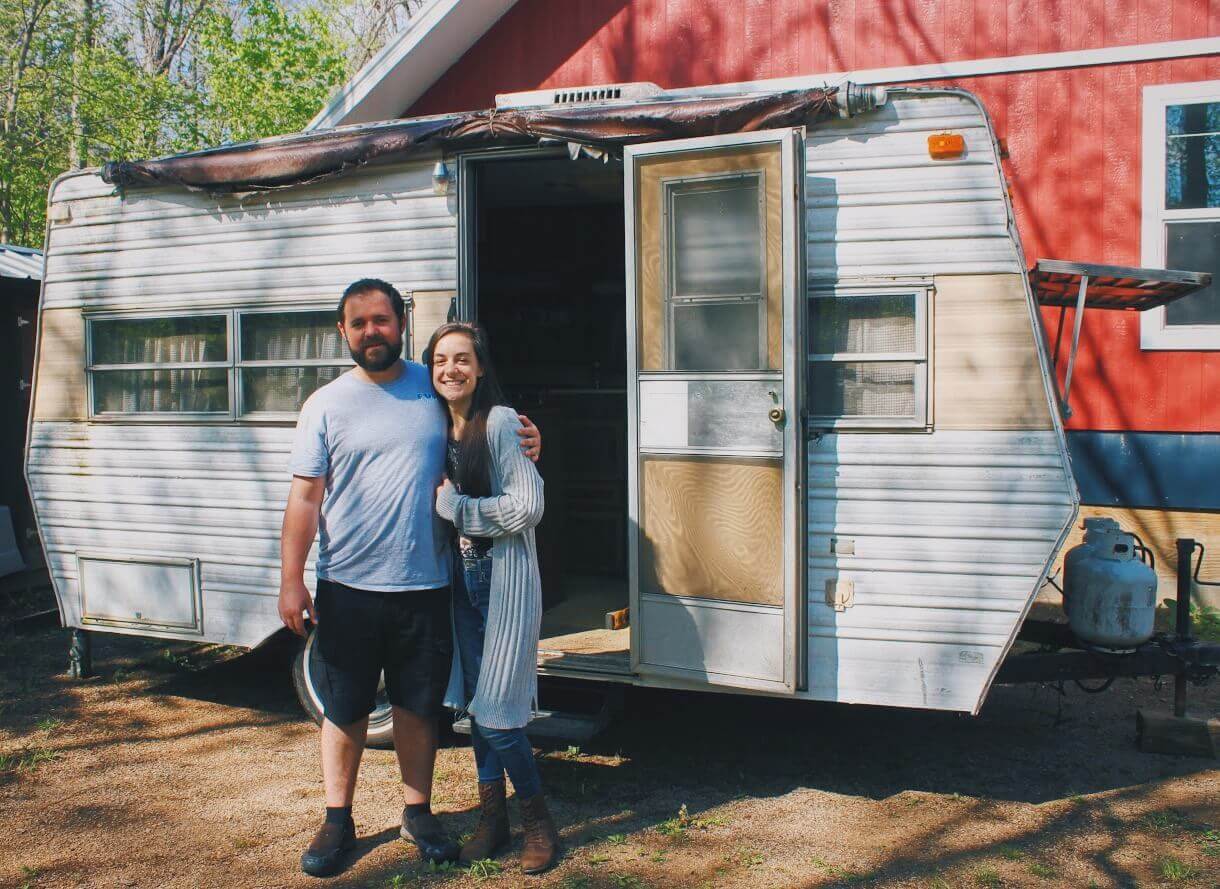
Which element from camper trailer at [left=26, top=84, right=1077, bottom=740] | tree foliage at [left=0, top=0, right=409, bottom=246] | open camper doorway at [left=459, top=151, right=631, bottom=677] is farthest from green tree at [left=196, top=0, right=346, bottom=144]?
camper trailer at [left=26, top=84, right=1077, bottom=740]

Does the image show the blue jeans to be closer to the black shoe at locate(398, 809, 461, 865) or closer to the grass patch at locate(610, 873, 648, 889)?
the black shoe at locate(398, 809, 461, 865)

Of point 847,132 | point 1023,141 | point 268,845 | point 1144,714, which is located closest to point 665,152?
point 847,132

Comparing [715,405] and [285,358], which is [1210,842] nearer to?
[715,405]

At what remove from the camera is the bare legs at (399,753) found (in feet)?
12.0

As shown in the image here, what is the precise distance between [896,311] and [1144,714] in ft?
8.07

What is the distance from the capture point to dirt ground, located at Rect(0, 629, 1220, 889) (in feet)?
12.2

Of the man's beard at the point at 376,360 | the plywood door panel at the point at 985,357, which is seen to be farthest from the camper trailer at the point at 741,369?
the man's beard at the point at 376,360

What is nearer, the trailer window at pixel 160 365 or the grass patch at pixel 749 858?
the grass patch at pixel 749 858

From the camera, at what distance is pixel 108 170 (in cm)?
534

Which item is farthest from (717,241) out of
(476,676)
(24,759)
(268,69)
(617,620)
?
(268,69)

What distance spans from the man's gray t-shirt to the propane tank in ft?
9.18

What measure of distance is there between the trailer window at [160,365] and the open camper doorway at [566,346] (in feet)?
4.45

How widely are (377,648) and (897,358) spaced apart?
2.24 meters

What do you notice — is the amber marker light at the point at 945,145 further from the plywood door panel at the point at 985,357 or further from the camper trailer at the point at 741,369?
the plywood door panel at the point at 985,357
